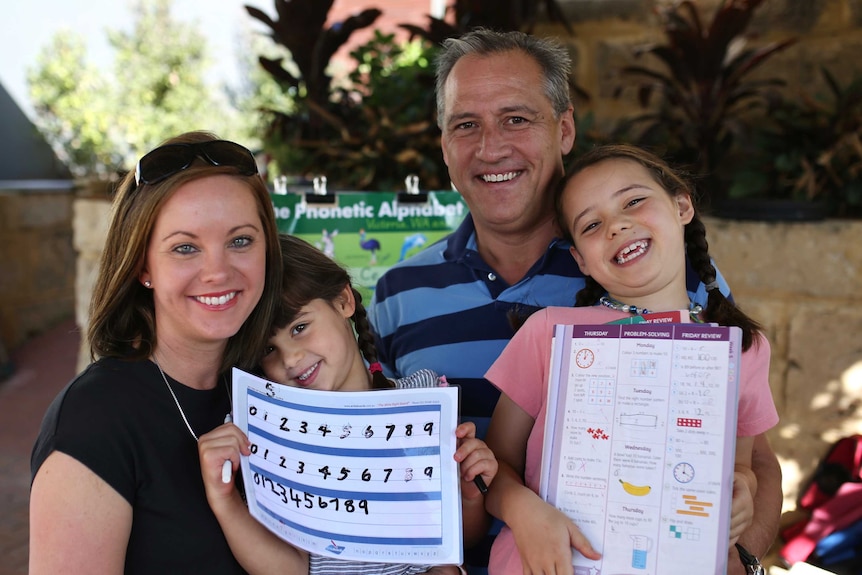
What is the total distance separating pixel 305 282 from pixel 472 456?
0.57 metres

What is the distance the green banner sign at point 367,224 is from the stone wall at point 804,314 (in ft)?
4.47

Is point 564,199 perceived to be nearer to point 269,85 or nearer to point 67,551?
point 67,551

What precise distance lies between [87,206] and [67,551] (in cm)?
354

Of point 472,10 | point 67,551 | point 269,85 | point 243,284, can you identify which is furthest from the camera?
point 269,85

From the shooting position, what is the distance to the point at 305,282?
1683mm

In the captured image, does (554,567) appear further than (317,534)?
No

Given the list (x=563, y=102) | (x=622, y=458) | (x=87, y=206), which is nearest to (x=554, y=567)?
(x=622, y=458)

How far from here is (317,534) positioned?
146 cm

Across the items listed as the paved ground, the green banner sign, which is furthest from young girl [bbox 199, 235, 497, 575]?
the paved ground

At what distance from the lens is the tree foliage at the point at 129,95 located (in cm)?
815

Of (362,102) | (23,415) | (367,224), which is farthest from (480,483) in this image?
(23,415)

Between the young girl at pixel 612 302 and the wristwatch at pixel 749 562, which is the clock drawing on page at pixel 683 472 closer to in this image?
the young girl at pixel 612 302

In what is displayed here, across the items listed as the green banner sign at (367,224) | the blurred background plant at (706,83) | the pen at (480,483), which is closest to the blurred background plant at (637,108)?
the blurred background plant at (706,83)

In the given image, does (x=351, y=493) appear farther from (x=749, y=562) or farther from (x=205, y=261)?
(x=749, y=562)
